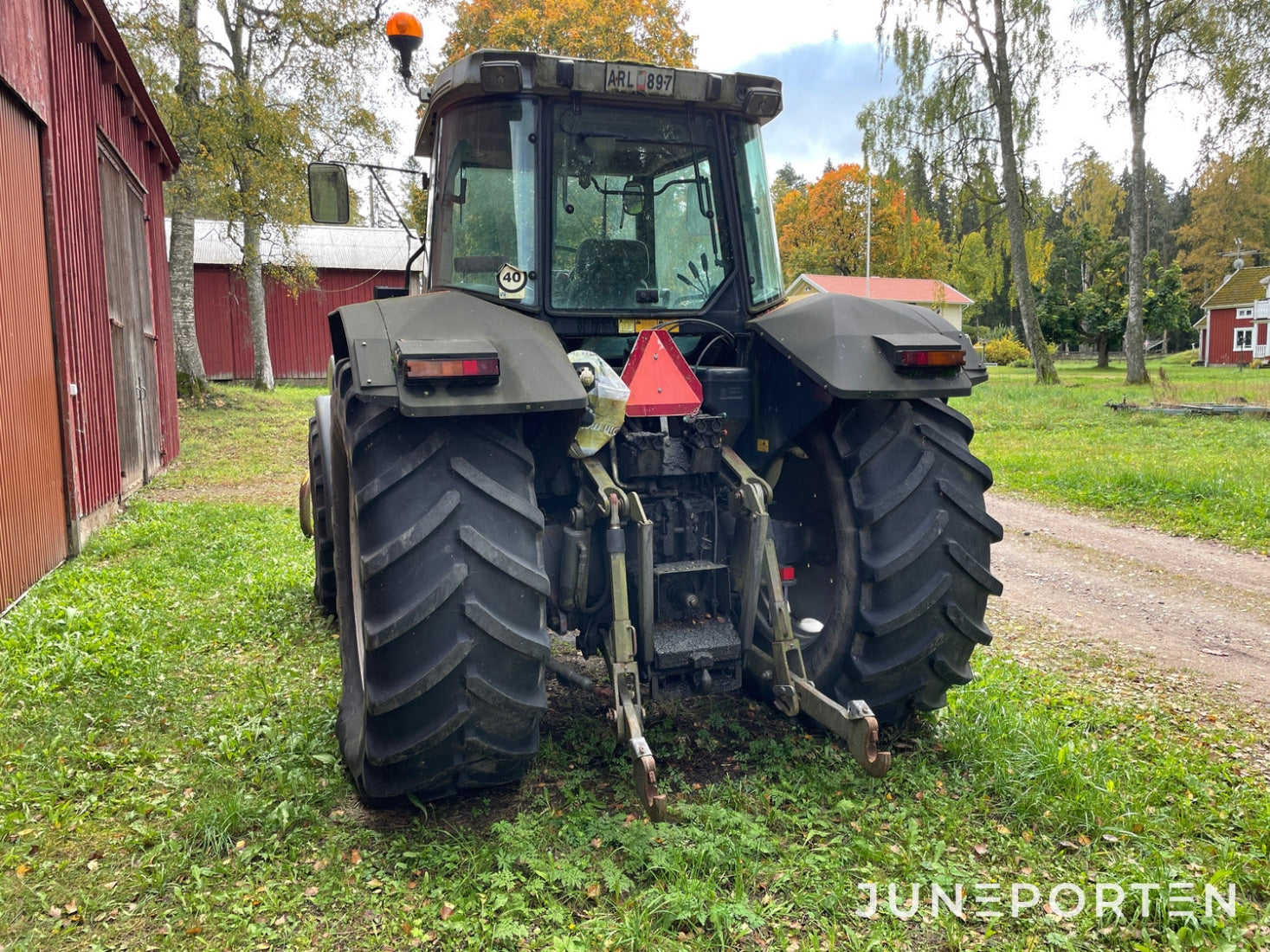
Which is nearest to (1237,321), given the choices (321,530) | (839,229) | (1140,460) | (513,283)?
(839,229)

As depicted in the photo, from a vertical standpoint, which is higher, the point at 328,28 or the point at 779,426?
the point at 328,28

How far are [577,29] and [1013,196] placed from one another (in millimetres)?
12544

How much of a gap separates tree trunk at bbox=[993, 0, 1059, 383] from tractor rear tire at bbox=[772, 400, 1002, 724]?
2027cm

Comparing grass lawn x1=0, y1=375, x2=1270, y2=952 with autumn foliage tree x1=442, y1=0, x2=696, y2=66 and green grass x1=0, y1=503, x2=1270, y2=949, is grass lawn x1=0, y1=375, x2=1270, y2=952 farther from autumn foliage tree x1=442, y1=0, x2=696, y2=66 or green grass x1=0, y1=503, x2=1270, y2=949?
autumn foliage tree x1=442, y1=0, x2=696, y2=66

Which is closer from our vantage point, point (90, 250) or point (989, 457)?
point (90, 250)

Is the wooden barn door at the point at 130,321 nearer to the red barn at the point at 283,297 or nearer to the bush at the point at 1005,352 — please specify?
the red barn at the point at 283,297

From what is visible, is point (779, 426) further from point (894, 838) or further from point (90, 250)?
point (90, 250)

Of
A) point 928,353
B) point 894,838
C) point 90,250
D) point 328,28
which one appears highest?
point 328,28

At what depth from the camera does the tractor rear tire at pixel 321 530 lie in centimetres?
497

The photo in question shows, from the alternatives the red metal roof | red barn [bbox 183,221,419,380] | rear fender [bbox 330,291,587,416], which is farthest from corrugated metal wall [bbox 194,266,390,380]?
rear fender [bbox 330,291,587,416]

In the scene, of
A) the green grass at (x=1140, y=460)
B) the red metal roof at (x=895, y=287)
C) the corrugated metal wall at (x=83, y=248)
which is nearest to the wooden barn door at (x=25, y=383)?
the corrugated metal wall at (x=83, y=248)

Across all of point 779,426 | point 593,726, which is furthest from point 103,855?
point 779,426

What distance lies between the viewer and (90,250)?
834 centimetres

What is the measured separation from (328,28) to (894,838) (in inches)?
796
